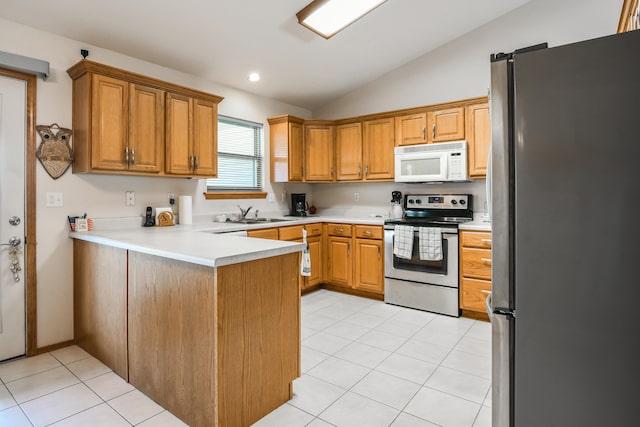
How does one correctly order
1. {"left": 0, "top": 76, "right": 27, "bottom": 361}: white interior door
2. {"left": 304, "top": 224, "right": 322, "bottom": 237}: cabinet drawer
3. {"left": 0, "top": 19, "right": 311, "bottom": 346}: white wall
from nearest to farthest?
{"left": 0, "top": 76, "right": 27, "bottom": 361}: white interior door → {"left": 0, "top": 19, "right": 311, "bottom": 346}: white wall → {"left": 304, "top": 224, "right": 322, "bottom": 237}: cabinet drawer

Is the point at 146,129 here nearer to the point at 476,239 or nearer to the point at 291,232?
the point at 291,232

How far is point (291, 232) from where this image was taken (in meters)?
4.02

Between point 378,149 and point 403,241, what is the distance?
127 centimetres

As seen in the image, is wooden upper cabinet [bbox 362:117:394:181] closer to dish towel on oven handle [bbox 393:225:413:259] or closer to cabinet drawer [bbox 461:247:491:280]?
dish towel on oven handle [bbox 393:225:413:259]

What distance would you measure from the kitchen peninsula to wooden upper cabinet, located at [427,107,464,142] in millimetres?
2607

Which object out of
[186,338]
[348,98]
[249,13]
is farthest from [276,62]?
[186,338]

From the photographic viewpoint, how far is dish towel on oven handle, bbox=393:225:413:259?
12.1 ft

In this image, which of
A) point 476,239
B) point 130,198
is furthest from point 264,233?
point 476,239

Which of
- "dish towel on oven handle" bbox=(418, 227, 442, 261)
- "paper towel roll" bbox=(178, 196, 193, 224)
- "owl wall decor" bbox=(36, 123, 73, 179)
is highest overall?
"owl wall decor" bbox=(36, 123, 73, 179)

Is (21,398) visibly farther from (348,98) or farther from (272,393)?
(348,98)

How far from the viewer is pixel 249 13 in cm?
297

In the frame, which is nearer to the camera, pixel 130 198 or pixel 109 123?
pixel 109 123

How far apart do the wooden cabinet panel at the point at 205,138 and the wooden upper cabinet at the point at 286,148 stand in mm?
1183

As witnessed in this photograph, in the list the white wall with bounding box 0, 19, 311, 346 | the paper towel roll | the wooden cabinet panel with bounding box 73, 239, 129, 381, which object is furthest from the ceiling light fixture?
the wooden cabinet panel with bounding box 73, 239, 129, 381
